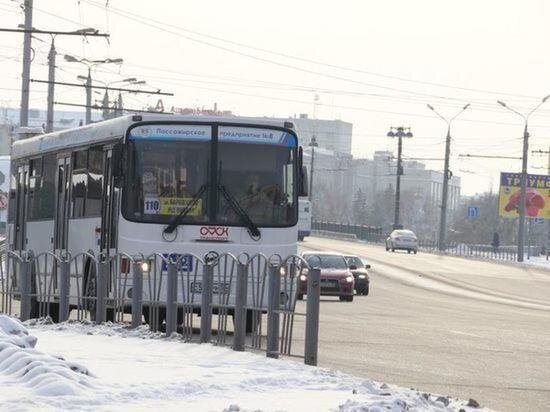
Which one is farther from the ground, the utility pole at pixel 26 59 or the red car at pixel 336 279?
the utility pole at pixel 26 59

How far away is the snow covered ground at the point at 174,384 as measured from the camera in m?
10.4

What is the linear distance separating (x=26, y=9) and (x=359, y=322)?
808 inches

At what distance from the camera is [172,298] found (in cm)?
1867

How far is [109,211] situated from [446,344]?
5354 millimetres

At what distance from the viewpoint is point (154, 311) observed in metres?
19.8

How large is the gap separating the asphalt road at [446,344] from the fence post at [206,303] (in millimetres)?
1372

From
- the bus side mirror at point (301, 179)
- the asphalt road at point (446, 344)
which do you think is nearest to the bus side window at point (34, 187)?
the asphalt road at point (446, 344)

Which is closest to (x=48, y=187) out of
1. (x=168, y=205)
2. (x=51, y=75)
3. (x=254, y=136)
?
(x=168, y=205)

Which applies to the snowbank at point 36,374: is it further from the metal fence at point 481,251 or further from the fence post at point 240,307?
the metal fence at point 481,251

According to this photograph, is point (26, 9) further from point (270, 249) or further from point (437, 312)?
point (270, 249)

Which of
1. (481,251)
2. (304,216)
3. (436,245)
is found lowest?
(436,245)

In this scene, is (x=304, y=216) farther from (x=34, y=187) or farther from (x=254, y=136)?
(x=254, y=136)

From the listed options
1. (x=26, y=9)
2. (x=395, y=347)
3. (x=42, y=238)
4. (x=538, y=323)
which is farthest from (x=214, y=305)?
(x=26, y=9)

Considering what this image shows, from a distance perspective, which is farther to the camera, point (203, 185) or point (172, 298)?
point (203, 185)
